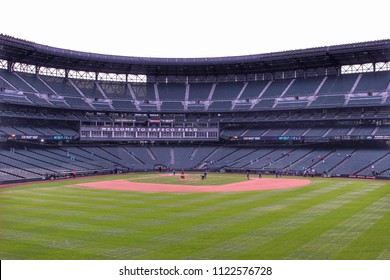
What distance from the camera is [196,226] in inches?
1063

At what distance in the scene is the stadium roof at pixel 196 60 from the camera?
78.2 meters

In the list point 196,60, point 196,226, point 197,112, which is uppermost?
point 196,60

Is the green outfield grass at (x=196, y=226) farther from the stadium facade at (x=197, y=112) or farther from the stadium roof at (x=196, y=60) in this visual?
the stadium roof at (x=196, y=60)

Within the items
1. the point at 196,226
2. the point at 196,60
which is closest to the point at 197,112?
the point at 196,60

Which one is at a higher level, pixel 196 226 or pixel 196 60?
pixel 196 60

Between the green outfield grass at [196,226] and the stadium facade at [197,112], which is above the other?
the stadium facade at [197,112]

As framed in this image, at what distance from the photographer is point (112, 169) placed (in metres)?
82.1

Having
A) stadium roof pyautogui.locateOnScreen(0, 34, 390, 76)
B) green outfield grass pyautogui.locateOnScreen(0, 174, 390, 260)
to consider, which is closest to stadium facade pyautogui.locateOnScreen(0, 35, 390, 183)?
stadium roof pyautogui.locateOnScreen(0, 34, 390, 76)

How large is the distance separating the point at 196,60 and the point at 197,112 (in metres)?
12.9

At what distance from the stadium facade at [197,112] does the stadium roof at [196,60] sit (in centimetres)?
26

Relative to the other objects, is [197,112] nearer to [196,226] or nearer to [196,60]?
[196,60]

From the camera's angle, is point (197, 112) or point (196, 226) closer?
point (196, 226)

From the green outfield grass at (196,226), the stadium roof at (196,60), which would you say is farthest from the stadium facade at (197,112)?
the green outfield grass at (196,226)

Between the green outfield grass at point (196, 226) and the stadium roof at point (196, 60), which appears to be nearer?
the green outfield grass at point (196, 226)
